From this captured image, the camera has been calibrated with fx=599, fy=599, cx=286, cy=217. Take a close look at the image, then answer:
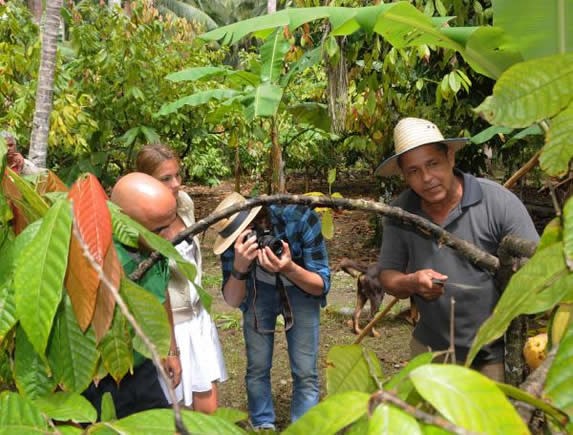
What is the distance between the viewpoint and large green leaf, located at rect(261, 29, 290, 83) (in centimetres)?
331

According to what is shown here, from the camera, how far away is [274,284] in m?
2.79

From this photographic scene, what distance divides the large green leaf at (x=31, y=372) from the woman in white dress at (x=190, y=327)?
5.19 ft

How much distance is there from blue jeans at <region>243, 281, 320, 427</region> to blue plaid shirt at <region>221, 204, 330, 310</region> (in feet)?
0.74

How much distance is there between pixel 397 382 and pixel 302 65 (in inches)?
133

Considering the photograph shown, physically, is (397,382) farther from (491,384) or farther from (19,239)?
(19,239)

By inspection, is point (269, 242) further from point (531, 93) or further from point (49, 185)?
point (531, 93)

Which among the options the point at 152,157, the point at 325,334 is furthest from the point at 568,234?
the point at 325,334

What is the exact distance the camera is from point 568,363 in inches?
15.9

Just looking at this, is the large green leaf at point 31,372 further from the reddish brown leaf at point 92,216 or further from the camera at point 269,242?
the camera at point 269,242

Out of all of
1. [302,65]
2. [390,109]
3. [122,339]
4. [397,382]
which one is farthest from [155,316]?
[390,109]

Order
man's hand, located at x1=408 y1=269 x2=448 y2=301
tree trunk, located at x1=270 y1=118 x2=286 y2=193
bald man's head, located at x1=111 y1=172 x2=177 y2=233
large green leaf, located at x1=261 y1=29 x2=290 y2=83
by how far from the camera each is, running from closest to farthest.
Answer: bald man's head, located at x1=111 y1=172 x2=177 y2=233
man's hand, located at x1=408 y1=269 x2=448 y2=301
large green leaf, located at x1=261 y1=29 x2=290 y2=83
tree trunk, located at x1=270 y1=118 x2=286 y2=193

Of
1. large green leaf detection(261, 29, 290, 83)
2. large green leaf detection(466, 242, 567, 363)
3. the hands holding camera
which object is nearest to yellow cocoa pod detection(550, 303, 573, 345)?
large green leaf detection(466, 242, 567, 363)

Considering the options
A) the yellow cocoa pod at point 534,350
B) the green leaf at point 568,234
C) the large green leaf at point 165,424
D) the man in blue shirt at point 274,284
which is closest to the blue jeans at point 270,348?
the man in blue shirt at point 274,284

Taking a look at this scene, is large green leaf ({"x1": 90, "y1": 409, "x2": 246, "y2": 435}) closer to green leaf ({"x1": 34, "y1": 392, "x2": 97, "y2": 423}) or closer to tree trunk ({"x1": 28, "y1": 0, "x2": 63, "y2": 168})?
green leaf ({"x1": 34, "y1": 392, "x2": 97, "y2": 423})
